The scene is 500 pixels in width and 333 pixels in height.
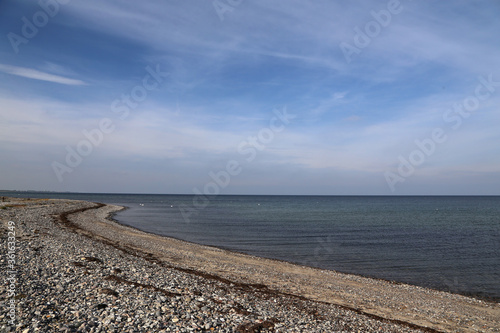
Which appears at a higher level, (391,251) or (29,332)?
(29,332)

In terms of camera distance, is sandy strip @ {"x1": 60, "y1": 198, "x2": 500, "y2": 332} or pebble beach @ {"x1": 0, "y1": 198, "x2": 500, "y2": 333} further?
sandy strip @ {"x1": 60, "y1": 198, "x2": 500, "y2": 332}

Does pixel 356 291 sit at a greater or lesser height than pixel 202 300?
lesser

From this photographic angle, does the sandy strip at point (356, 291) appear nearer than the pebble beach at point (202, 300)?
No

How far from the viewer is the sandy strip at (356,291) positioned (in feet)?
52.3

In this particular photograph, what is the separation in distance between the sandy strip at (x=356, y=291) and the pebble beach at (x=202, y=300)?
0.07m

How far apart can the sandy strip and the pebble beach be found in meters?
0.07

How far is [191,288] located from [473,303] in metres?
17.4

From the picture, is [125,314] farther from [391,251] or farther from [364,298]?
[391,251]

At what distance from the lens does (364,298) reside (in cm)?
1833

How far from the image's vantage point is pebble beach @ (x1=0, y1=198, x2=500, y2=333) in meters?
10.4

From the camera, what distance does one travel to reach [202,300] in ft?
44.1

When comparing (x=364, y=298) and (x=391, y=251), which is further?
(x=391, y=251)

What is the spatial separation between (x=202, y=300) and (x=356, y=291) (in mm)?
11050

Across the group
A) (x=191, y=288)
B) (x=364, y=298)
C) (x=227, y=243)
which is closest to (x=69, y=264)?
(x=191, y=288)
